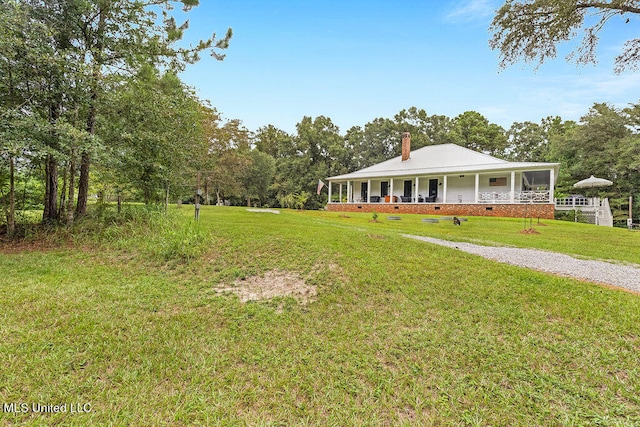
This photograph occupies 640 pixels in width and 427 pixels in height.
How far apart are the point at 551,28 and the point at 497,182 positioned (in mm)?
13470

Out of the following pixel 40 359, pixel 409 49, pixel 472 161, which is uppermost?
pixel 409 49

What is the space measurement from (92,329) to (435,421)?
126 inches

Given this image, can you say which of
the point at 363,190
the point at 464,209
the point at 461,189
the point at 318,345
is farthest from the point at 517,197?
the point at 318,345

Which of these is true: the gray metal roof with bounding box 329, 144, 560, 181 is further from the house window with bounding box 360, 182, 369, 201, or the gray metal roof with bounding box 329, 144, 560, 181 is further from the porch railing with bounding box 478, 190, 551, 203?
the porch railing with bounding box 478, 190, 551, 203

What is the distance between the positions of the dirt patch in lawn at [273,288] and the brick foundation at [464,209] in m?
13.8

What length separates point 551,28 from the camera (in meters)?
7.07

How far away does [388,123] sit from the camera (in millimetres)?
33969

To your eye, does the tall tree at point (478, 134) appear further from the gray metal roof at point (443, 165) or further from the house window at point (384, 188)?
the house window at point (384, 188)

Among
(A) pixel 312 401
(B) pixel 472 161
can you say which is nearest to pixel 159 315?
(A) pixel 312 401

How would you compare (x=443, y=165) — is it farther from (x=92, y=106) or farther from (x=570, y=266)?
(x=92, y=106)

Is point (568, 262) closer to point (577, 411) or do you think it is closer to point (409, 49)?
point (577, 411)

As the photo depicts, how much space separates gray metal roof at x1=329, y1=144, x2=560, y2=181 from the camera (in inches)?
683

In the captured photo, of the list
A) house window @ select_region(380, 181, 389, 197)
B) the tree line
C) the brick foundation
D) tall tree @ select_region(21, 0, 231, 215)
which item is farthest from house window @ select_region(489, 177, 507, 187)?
tall tree @ select_region(21, 0, 231, 215)

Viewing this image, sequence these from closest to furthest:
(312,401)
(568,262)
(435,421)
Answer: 1. (435,421)
2. (312,401)
3. (568,262)
